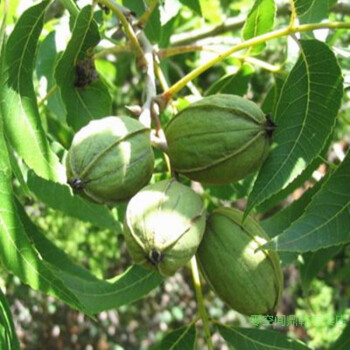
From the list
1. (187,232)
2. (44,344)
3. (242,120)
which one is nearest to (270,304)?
(187,232)

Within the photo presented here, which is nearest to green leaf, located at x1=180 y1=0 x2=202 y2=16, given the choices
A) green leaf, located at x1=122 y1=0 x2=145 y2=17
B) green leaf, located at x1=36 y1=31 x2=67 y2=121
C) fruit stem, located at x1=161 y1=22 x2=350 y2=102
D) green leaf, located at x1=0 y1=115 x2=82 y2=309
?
green leaf, located at x1=122 y1=0 x2=145 y2=17

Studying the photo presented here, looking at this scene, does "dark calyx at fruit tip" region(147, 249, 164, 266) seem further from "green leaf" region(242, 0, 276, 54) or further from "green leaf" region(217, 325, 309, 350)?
"green leaf" region(242, 0, 276, 54)

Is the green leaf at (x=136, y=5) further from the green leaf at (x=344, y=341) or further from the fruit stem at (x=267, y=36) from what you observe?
the green leaf at (x=344, y=341)

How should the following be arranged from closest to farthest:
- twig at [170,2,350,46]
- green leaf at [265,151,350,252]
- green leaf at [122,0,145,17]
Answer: green leaf at [265,151,350,252] < green leaf at [122,0,145,17] < twig at [170,2,350,46]

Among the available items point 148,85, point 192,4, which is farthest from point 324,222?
point 192,4

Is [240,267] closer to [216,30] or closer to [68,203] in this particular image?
[68,203]

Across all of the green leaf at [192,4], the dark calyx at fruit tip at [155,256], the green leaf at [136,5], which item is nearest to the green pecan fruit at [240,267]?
the dark calyx at fruit tip at [155,256]
